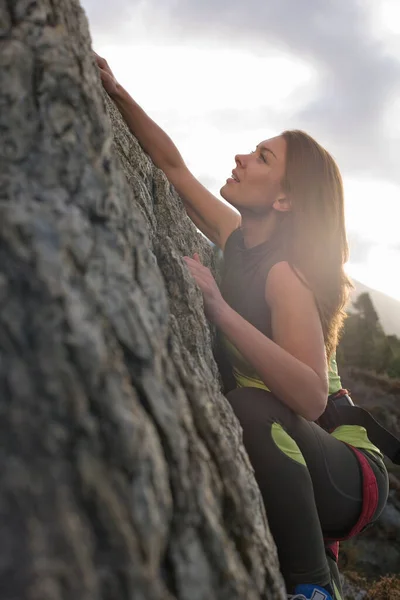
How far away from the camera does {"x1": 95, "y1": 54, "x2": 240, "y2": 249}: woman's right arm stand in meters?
4.21

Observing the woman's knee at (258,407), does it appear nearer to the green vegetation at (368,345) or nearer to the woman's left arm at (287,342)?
the woman's left arm at (287,342)

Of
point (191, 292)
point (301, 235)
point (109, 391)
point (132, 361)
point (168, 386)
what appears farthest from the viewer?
point (301, 235)

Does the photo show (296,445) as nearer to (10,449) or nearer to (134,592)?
(134,592)

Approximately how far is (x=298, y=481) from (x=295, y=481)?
2 cm

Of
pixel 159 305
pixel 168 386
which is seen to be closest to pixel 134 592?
pixel 168 386

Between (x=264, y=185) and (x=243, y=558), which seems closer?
(x=243, y=558)

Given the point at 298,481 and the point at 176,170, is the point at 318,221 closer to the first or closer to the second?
the point at 176,170

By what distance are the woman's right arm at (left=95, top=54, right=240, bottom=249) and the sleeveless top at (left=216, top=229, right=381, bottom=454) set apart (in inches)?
29.8

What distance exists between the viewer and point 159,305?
6.07 feet

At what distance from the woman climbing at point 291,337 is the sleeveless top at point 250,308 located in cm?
1

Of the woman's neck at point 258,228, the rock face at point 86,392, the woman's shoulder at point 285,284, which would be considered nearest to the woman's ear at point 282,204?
the woman's neck at point 258,228

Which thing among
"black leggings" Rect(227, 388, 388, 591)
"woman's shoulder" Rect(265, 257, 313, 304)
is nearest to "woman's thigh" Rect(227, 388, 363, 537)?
"black leggings" Rect(227, 388, 388, 591)

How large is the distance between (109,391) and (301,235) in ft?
8.49

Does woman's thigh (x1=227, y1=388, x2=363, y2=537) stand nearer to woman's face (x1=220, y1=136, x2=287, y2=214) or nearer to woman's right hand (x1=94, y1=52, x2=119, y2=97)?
woman's face (x1=220, y1=136, x2=287, y2=214)
